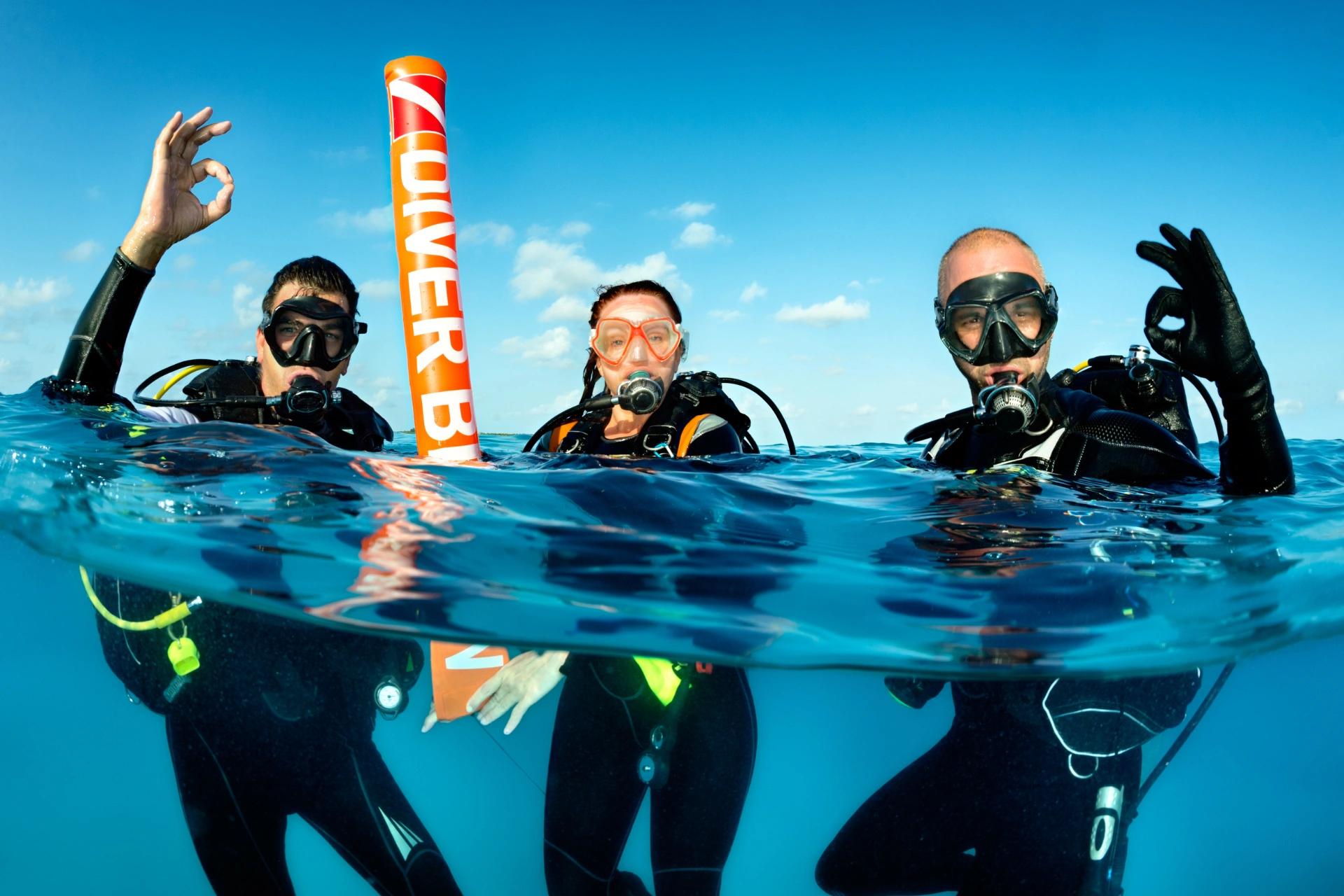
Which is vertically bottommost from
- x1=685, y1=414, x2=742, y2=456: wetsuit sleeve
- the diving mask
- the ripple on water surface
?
the ripple on water surface

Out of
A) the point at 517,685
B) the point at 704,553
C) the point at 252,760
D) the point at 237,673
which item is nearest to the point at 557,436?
the point at 517,685

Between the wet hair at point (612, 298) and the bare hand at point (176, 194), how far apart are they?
8.04 feet

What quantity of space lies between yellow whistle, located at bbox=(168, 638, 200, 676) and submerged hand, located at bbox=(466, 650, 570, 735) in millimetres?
1874

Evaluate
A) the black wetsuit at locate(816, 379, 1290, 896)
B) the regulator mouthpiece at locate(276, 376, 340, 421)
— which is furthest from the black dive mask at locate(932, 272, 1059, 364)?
the regulator mouthpiece at locate(276, 376, 340, 421)

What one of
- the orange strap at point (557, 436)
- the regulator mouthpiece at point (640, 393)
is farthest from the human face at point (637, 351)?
the orange strap at point (557, 436)

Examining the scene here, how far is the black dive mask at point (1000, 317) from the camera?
367 centimetres

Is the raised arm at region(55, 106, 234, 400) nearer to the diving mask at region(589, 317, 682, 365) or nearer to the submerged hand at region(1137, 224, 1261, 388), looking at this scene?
the diving mask at region(589, 317, 682, 365)

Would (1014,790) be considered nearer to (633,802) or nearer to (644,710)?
(633,802)

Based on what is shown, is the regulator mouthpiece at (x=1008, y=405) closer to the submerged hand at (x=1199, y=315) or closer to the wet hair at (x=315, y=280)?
the submerged hand at (x=1199, y=315)

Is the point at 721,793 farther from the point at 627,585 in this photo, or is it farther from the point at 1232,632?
the point at 1232,632

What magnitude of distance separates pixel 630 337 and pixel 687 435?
81cm

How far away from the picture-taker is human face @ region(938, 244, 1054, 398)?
374 cm

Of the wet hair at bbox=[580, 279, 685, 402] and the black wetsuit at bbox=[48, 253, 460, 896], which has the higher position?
the wet hair at bbox=[580, 279, 685, 402]

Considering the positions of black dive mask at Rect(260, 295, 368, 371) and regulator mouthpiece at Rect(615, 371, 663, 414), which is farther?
regulator mouthpiece at Rect(615, 371, 663, 414)
